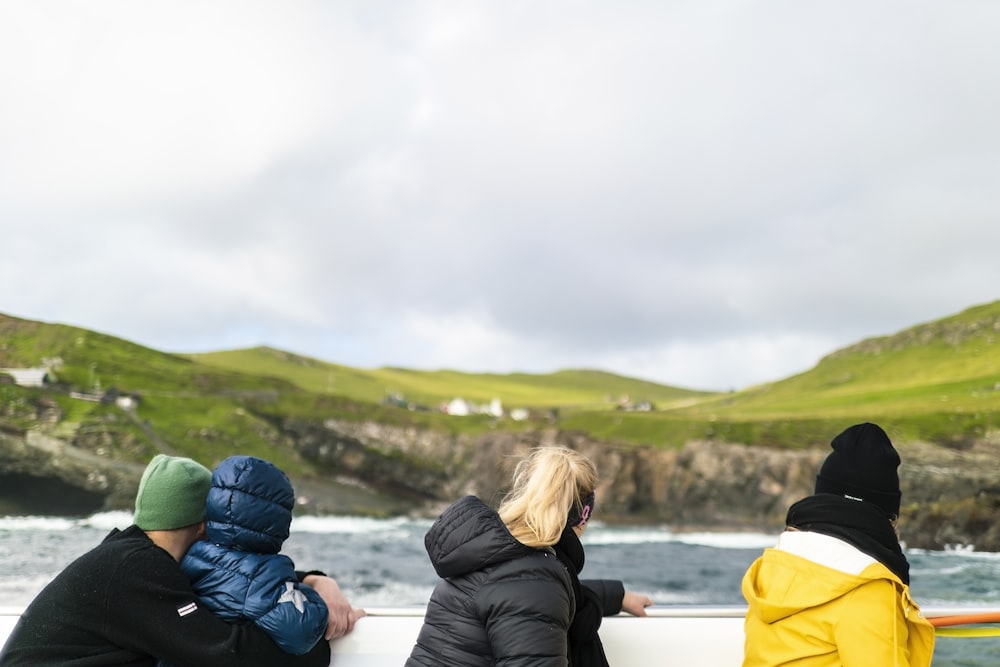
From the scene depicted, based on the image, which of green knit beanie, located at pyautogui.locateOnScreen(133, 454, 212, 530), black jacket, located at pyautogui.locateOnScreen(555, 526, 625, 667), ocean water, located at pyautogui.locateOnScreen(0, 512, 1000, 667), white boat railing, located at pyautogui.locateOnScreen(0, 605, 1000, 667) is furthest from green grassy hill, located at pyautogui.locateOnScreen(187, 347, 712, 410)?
black jacket, located at pyautogui.locateOnScreen(555, 526, 625, 667)

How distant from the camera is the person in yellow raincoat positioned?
169 cm

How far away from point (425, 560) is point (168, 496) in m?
34.0

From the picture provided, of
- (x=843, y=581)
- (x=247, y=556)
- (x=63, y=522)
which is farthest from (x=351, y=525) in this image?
(x=843, y=581)

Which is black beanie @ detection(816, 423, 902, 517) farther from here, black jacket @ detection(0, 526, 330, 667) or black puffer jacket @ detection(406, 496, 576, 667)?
black jacket @ detection(0, 526, 330, 667)

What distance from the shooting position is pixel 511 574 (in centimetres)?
166

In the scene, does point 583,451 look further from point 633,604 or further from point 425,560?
point 633,604

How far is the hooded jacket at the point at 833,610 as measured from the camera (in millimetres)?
1676

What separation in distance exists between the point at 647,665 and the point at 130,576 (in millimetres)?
1579

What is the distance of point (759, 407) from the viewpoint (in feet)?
277

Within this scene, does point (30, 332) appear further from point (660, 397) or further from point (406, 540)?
point (660, 397)

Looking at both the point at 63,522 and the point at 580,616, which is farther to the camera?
the point at 63,522

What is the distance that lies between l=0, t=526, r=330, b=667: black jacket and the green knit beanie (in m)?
0.08

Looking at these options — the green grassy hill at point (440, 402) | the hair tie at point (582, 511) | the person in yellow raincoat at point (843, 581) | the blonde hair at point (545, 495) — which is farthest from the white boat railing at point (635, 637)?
the green grassy hill at point (440, 402)

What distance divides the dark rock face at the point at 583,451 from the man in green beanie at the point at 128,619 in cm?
4210
